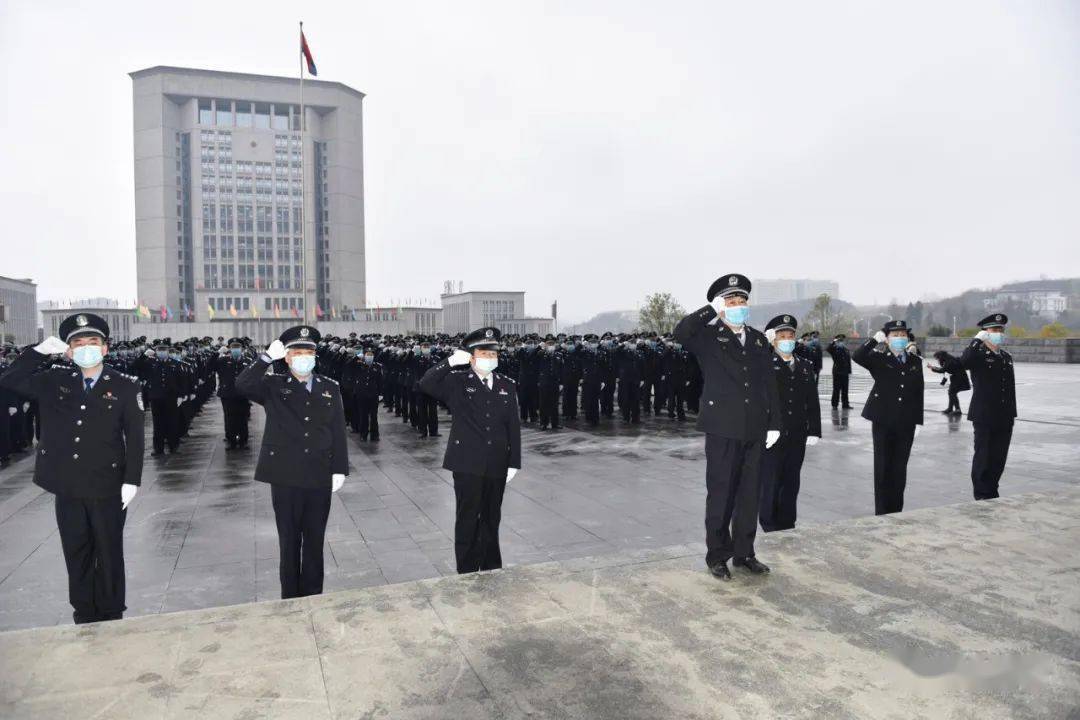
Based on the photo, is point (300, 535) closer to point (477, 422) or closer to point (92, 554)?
point (92, 554)

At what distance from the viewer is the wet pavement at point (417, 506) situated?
5.12 m

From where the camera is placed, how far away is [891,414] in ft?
19.8

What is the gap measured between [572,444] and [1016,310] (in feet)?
250

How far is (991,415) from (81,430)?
286 inches

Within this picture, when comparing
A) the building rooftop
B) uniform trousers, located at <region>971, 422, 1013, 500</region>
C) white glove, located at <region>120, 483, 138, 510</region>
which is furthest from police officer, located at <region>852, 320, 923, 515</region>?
the building rooftop

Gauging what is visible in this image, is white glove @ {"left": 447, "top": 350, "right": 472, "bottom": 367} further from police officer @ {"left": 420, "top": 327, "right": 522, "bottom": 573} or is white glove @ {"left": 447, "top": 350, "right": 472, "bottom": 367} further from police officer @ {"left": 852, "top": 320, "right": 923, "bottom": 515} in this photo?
police officer @ {"left": 852, "top": 320, "right": 923, "bottom": 515}

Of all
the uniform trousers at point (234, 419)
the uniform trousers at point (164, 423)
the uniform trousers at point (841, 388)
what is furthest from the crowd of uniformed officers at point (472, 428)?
the uniform trousers at point (841, 388)

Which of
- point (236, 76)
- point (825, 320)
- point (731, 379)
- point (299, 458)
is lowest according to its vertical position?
point (299, 458)

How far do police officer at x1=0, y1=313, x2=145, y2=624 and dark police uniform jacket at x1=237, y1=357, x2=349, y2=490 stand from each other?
2.22 ft

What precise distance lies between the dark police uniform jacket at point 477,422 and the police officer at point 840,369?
38.0 ft

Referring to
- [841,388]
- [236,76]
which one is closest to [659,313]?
[841,388]

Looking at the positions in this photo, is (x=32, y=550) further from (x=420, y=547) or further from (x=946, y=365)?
(x=946, y=365)

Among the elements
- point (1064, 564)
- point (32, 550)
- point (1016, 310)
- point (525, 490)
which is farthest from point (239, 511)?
point (1016, 310)

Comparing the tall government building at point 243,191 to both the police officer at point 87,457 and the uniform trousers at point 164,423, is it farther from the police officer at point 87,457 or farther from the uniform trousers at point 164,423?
the police officer at point 87,457
